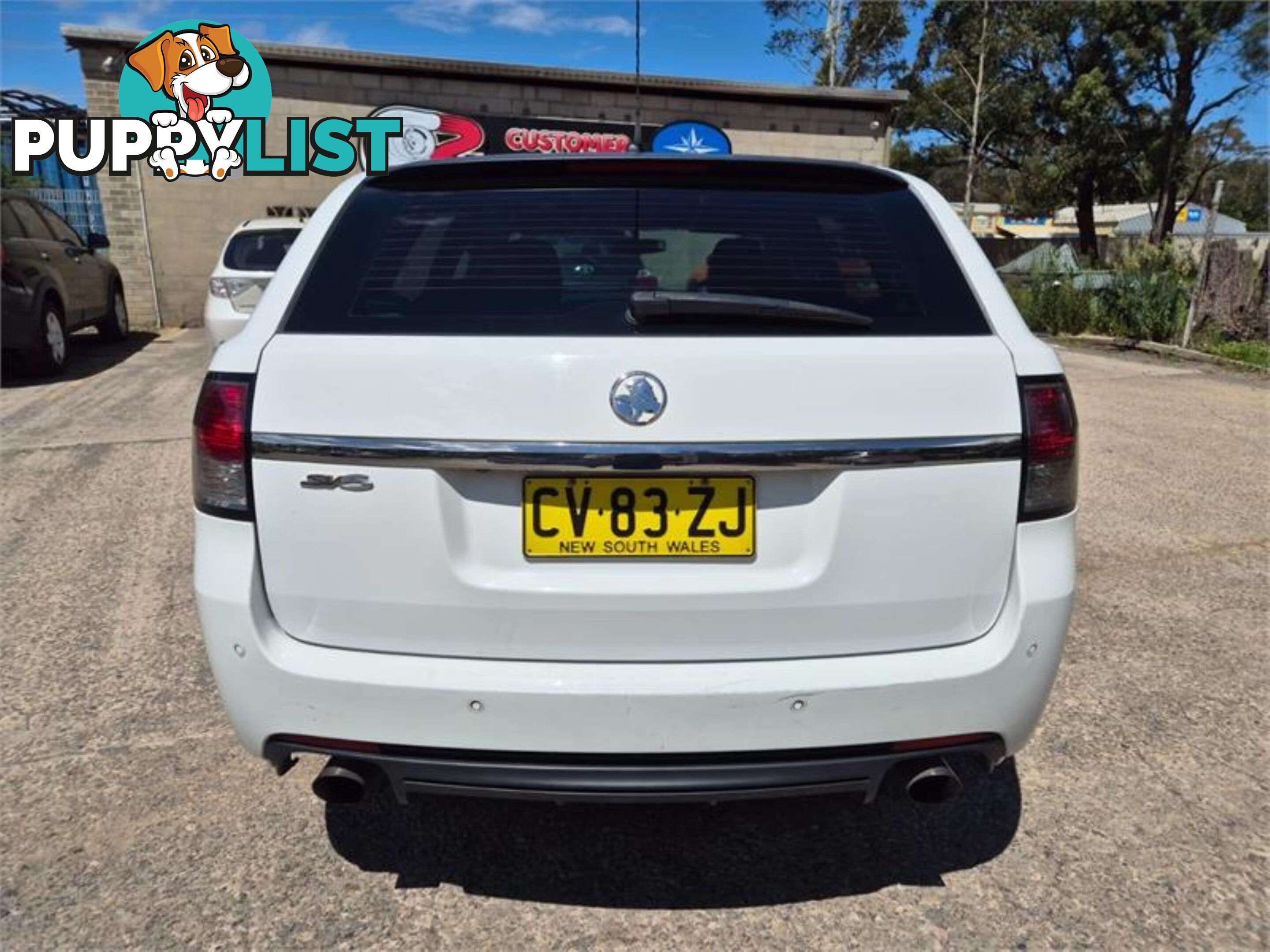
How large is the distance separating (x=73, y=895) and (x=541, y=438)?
1582mm

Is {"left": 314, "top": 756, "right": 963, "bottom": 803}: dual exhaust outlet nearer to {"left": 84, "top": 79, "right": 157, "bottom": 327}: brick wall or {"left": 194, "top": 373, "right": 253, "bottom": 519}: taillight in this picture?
{"left": 194, "top": 373, "right": 253, "bottom": 519}: taillight

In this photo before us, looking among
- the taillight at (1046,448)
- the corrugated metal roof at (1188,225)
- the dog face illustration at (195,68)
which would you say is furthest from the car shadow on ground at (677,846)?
the corrugated metal roof at (1188,225)

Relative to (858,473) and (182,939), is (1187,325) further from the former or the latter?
(182,939)

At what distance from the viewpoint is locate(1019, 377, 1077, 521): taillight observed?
1.88 m

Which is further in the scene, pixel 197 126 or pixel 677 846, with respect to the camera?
pixel 197 126

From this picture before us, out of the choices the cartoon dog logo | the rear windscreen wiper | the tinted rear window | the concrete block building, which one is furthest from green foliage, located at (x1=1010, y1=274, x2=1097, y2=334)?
the rear windscreen wiper

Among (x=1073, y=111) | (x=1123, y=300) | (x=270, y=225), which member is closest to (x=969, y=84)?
(x=1073, y=111)

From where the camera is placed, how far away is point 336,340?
1863mm

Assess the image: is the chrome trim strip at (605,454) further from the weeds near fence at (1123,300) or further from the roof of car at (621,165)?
the weeds near fence at (1123,300)

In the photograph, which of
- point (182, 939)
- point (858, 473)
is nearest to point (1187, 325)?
point (858, 473)

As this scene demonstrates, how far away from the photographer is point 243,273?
8875mm

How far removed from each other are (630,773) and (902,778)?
0.58 metres

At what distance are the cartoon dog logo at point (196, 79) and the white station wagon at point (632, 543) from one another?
14409 millimetres

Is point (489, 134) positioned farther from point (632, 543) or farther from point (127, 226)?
point (632, 543)
